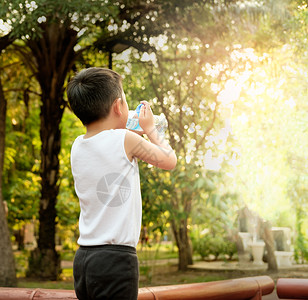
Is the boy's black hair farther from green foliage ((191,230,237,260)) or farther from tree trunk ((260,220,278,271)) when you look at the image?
green foliage ((191,230,237,260))

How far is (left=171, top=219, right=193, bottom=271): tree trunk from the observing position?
914cm

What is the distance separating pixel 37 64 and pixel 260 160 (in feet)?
13.4

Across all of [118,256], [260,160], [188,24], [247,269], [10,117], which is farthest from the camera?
[10,117]

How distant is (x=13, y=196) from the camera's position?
10.9 meters

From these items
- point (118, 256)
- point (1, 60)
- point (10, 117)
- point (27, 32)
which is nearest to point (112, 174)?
point (118, 256)

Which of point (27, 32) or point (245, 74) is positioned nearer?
point (27, 32)

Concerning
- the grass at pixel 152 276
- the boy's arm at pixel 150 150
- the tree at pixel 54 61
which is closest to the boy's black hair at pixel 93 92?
the boy's arm at pixel 150 150

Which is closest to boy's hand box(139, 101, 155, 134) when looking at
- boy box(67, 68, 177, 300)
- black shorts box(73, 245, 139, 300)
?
boy box(67, 68, 177, 300)

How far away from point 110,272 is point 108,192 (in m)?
0.23

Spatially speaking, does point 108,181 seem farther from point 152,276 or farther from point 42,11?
point 152,276

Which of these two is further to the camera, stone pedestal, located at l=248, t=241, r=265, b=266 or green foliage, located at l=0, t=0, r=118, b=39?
stone pedestal, located at l=248, t=241, r=265, b=266

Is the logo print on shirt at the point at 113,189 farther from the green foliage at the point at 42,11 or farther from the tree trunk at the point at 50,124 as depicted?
the tree trunk at the point at 50,124

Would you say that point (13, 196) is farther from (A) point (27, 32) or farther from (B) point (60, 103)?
(A) point (27, 32)

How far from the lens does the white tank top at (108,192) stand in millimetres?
1389
